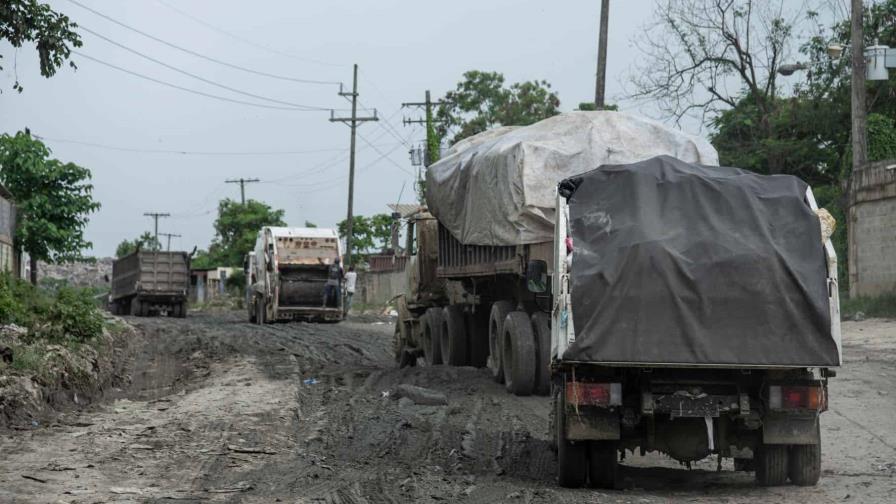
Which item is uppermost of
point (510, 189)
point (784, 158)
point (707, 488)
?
point (784, 158)

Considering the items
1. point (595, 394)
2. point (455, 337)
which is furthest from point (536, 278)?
point (455, 337)

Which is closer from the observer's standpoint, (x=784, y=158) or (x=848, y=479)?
(x=848, y=479)

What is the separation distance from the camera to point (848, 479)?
31.7 ft

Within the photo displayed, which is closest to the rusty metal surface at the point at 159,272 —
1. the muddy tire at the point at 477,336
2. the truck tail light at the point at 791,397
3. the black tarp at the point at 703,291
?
the muddy tire at the point at 477,336

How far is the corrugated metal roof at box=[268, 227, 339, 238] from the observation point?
3612 cm

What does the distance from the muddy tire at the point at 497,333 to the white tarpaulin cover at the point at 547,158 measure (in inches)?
40.4

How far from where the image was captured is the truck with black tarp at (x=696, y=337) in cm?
849

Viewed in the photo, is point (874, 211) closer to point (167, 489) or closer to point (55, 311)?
point (55, 311)

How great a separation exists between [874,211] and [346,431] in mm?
19061

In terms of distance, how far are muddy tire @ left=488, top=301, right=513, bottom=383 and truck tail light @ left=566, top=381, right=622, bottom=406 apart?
709 centimetres

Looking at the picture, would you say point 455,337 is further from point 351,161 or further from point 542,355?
point 351,161

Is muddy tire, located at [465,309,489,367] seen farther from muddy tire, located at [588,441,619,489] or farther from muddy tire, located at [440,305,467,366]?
muddy tire, located at [588,441,619,489]

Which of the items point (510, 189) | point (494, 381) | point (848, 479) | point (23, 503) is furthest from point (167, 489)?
point (494, 381)

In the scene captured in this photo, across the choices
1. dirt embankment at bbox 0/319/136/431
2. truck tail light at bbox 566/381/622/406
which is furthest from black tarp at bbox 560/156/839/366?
dirt embankment at bbox 0/319/136/431
